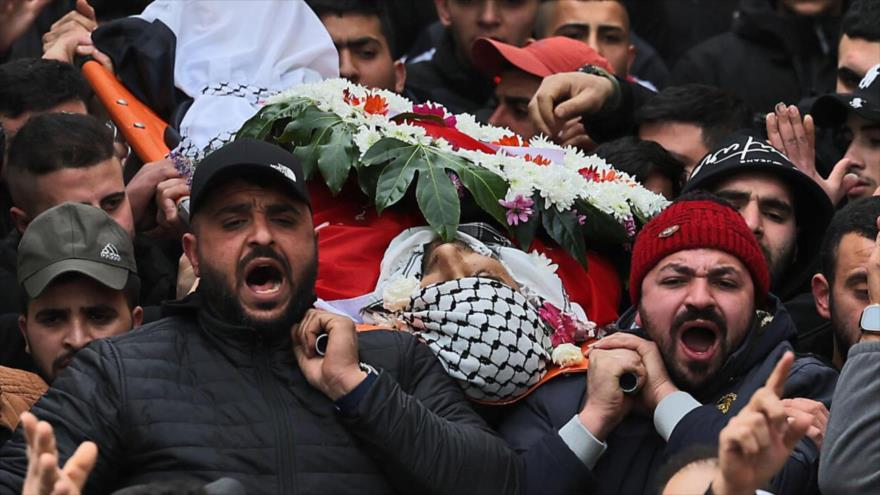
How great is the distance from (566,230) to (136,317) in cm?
158

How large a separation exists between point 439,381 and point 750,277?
114 cm

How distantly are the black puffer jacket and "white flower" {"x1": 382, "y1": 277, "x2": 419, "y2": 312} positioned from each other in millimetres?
602

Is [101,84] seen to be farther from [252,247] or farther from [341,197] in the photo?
[252,247]

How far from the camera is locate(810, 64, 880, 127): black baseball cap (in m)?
7.98

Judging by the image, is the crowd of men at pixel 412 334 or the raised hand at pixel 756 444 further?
the crowd of men at pixel 412 334

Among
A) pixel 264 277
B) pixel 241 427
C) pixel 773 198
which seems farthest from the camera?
pixel 773 198

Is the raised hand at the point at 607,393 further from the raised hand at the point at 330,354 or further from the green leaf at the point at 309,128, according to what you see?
the green leaf at the point at 309,128

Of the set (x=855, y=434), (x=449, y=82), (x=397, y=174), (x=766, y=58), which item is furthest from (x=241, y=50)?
(x=855, y=434)

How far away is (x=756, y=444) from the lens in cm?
478

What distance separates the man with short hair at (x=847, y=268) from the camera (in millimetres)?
6883

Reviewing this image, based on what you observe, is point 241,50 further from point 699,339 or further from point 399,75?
point 699,339

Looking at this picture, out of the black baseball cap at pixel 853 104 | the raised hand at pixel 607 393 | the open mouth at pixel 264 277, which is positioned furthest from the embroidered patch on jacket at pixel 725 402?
the black baseball cap at pixel 853 104

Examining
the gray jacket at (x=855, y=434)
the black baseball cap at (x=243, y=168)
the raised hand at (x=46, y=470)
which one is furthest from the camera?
the black baseball cap at (x=243, y=168)

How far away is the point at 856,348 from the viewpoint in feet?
→ 19.5
